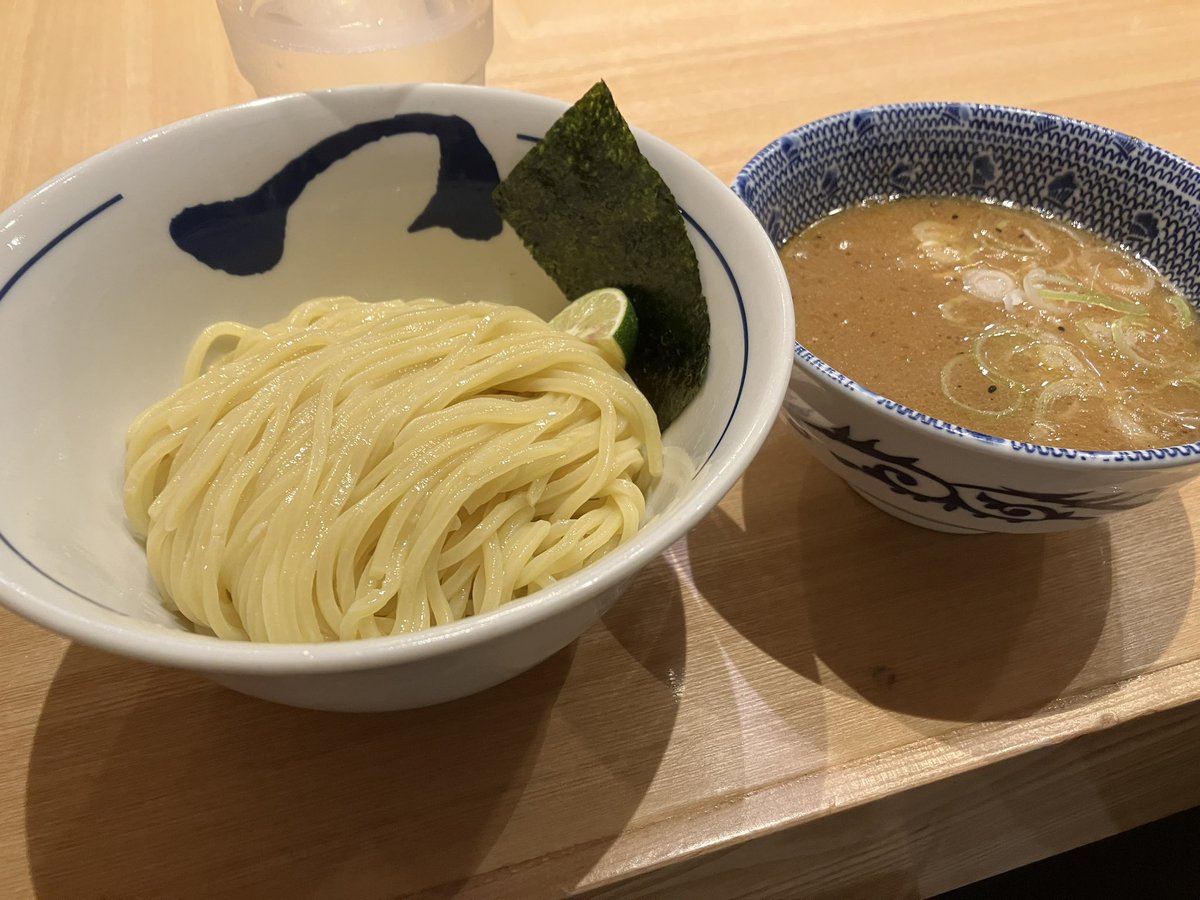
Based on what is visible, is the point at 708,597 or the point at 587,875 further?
the point at 708,597

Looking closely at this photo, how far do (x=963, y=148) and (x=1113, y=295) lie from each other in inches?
14.6

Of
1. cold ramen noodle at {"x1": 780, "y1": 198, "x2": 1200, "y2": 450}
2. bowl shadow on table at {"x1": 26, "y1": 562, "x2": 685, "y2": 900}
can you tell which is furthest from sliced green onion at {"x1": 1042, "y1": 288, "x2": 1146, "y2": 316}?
bowl shadow on table at {"x1": 26, "y1": 562, "x2": 685, "y2": 900}

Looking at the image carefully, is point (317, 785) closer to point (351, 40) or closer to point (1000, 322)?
point (1000, 322)

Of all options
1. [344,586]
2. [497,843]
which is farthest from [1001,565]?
[344,586]

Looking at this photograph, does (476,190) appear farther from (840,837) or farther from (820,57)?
(820,57)

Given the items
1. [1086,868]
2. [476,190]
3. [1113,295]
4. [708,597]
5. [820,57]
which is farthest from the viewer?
[820,57]

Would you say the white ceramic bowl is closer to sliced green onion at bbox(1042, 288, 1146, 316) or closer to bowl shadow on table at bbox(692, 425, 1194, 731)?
bowl shadow on table at bbox(692, 425, 1194, 731)

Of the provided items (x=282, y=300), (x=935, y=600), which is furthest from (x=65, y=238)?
(x=935, y=600)

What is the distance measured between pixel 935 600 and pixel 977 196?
0.83 meters

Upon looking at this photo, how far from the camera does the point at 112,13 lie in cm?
243

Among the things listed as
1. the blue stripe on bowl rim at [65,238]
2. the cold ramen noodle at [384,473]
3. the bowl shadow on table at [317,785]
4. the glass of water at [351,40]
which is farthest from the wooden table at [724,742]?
the glass of water at [351,40]

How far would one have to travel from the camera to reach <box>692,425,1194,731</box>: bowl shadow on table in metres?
1.14

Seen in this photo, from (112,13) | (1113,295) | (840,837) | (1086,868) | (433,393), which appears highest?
(112,13)

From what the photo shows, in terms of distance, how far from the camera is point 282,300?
1412mm
